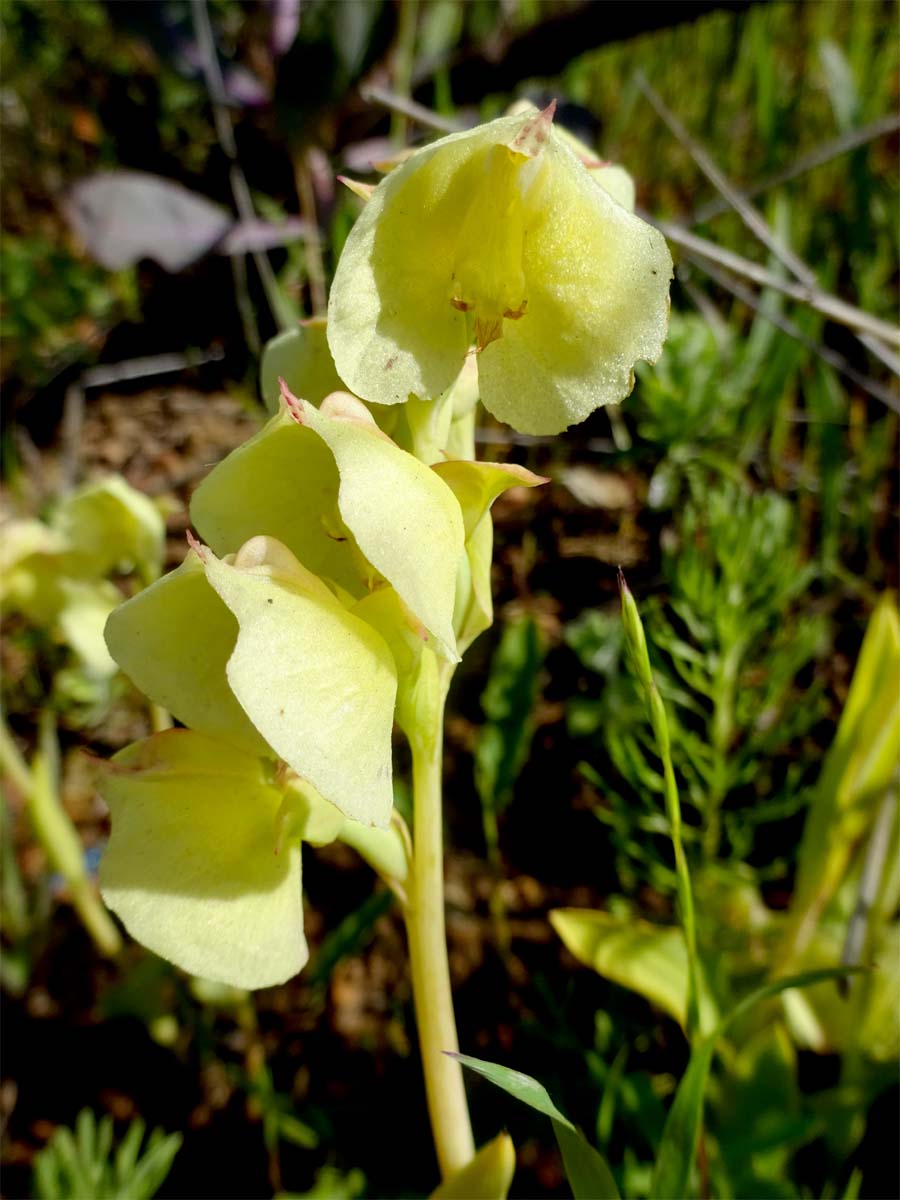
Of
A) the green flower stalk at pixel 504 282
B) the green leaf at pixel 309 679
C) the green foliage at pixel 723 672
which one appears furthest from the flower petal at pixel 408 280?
the green foliage at pixel 723 672

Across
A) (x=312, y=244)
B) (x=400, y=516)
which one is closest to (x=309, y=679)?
(x=400, y=516)

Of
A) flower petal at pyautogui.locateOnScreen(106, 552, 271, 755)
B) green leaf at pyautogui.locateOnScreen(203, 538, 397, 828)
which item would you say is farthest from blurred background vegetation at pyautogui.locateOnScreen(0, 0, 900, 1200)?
green leaf at pyautogui.locateOnScreen(203, 538, 397, 828)

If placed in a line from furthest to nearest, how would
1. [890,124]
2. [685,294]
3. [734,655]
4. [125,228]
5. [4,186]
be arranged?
1. [4,186]
2. [125,228]
3. [685,294]
4. [890,124]
5. [734,655]

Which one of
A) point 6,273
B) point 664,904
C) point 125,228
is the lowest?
point 664,904

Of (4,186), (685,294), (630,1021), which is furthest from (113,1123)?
(4,186)

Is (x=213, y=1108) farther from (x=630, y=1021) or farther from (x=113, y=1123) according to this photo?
(x=630, y=1021)

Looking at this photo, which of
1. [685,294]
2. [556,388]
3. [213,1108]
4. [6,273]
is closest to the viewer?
[556,388]
